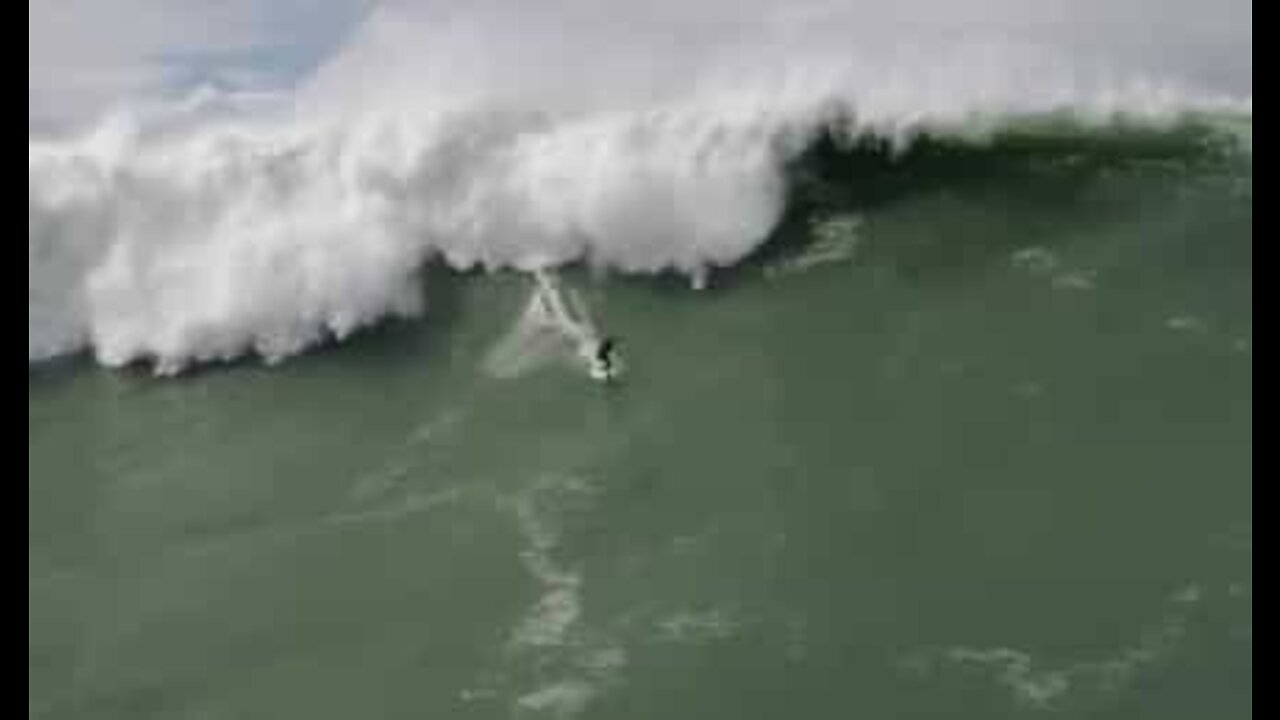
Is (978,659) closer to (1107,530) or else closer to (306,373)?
(1107,530)

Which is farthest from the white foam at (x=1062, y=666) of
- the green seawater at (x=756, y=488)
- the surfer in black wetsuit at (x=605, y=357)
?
the surfer in black wetsuit at (x=605, y=357)

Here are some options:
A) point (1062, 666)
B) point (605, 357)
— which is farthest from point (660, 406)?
point (1062, 666)

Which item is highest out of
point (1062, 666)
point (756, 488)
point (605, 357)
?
point (605, 357)

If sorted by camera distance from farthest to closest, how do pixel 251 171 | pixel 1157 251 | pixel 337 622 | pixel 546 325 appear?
pixel 251 171
pixel 546 325
pixel 1157 251
pixel 337 622

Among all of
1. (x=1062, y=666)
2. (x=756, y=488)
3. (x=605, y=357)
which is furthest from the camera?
(x=605, y=357)

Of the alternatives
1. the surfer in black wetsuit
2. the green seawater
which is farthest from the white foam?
the surfer in black wetsuit

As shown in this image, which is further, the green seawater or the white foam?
the green seawater

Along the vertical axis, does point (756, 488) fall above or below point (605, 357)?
below

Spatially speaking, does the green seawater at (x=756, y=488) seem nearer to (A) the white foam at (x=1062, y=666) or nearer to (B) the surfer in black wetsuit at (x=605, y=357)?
(A) the white foam at (x=1062, y=666)

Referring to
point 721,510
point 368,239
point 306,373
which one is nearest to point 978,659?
point 721,510

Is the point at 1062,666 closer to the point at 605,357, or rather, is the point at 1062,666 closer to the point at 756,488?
the point at 756,488

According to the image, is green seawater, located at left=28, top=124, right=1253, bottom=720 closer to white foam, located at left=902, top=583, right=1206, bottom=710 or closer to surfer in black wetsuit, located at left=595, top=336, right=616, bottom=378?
white foam, located at left=902, top=583, right=1206, bottom=710
